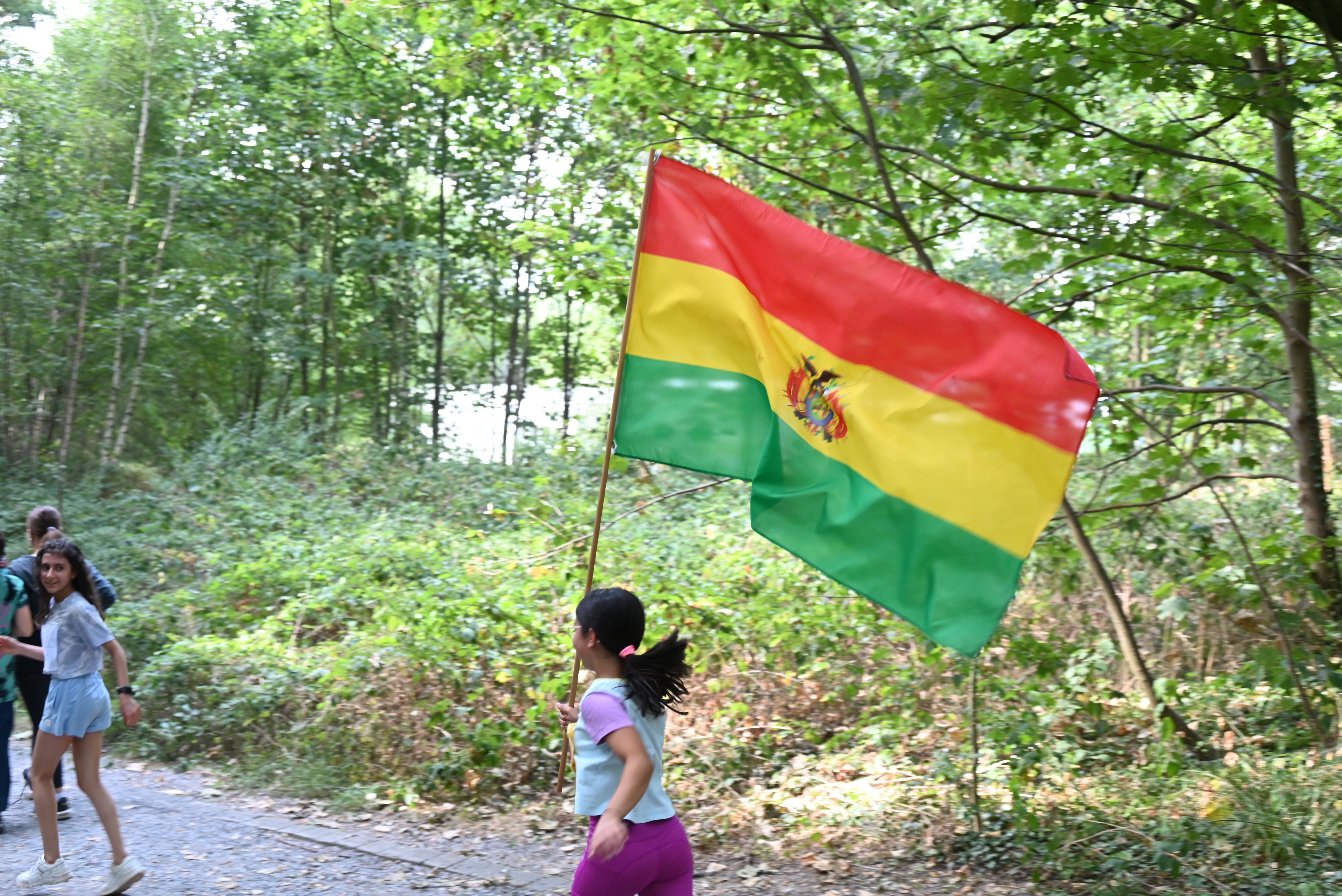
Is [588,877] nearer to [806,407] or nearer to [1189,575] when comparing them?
[806,407]

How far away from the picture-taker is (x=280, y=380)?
22.2 meters

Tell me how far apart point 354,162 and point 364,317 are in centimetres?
349

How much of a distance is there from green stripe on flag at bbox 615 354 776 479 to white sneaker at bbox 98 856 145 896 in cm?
366

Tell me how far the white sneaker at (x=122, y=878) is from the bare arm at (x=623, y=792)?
375 centimetres

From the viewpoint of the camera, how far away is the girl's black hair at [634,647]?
3.01m

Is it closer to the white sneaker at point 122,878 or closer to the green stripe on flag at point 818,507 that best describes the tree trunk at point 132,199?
the white sneaker at point 122,878

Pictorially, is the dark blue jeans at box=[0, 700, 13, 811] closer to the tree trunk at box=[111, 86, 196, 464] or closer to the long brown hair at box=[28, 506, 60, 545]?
the long brown hair at box=[28, 506, 60, 545]

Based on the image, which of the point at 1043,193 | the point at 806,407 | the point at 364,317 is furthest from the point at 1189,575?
the point at 364,317

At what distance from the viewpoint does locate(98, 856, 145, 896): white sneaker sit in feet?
17.2

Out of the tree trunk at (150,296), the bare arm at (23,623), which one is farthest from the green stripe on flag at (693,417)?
the tree trunk at (150,296)

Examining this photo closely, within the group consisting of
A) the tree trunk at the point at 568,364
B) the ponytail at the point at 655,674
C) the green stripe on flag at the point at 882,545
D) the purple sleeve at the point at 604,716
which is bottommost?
the purple sleeve at the point at 604,716

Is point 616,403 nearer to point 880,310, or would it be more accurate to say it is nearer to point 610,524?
point 880,310

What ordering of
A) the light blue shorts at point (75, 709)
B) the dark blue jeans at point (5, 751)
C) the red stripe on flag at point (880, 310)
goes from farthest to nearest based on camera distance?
the dark blue jeans at point (5, 751)
the light blue shorts at point (75, 709)
the red stripe on flag at point (880, 310)

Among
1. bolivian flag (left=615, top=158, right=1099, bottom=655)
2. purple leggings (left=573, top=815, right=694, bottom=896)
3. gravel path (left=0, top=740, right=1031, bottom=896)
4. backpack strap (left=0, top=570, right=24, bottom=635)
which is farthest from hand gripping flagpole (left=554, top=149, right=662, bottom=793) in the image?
backpack strap (left=0, top=570, right=24, bottom=635)
